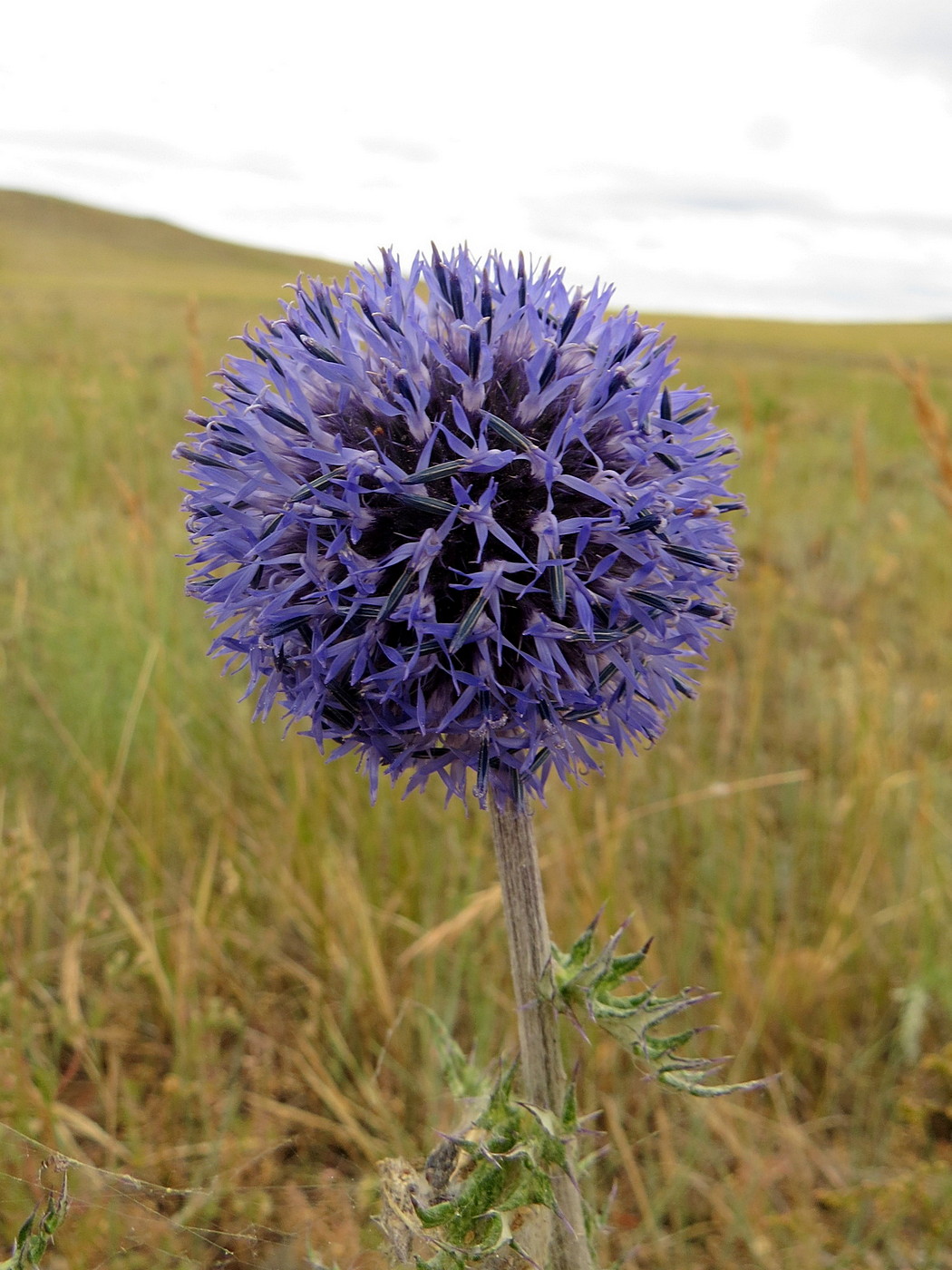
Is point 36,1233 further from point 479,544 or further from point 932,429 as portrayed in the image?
point 932,429

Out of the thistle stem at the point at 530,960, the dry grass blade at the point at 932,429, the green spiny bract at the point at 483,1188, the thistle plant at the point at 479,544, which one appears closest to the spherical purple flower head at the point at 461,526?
the thistle plant at the point at 479,544

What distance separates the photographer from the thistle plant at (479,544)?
154 centimetres

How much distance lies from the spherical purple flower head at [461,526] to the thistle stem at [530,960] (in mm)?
108

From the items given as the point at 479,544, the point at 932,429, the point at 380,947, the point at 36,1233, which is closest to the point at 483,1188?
the point at 36,1233

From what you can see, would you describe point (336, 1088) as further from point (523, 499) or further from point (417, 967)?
point (523, 499)

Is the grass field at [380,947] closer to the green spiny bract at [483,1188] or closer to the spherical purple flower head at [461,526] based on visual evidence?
the green spiny bract at [483,1188]

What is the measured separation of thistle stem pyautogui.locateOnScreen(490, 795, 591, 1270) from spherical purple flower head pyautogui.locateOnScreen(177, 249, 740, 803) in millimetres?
108

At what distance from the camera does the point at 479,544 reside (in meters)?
1.59

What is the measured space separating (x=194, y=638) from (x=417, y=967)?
211 centimetres

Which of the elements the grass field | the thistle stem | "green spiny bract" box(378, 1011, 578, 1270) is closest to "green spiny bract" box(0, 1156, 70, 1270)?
the grass field

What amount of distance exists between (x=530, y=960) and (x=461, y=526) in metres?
0.79

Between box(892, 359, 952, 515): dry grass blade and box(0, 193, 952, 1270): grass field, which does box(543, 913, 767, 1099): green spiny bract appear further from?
box(892, 359, 952, 515): dry grass blade

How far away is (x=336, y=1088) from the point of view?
3025 millimetres

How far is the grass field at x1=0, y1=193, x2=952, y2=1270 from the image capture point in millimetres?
2676
